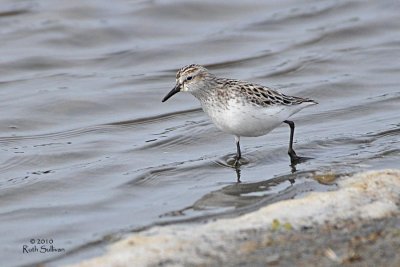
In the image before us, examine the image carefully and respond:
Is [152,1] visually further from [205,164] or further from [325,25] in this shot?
[205,164]

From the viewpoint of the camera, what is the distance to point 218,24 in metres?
14.9

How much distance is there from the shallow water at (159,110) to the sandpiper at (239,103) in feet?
1.48

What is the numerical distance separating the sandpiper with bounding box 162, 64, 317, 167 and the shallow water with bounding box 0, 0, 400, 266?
451 millimetres

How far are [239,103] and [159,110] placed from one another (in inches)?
120

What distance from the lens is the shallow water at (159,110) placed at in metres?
7.35

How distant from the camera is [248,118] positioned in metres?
7.98

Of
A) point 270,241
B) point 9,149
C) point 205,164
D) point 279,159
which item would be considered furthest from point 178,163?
point 270,241

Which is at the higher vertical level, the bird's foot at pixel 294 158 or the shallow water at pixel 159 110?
the shallow water at pixel 159 110

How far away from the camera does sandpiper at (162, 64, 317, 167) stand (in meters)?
8.00

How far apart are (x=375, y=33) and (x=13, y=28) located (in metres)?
5.72
